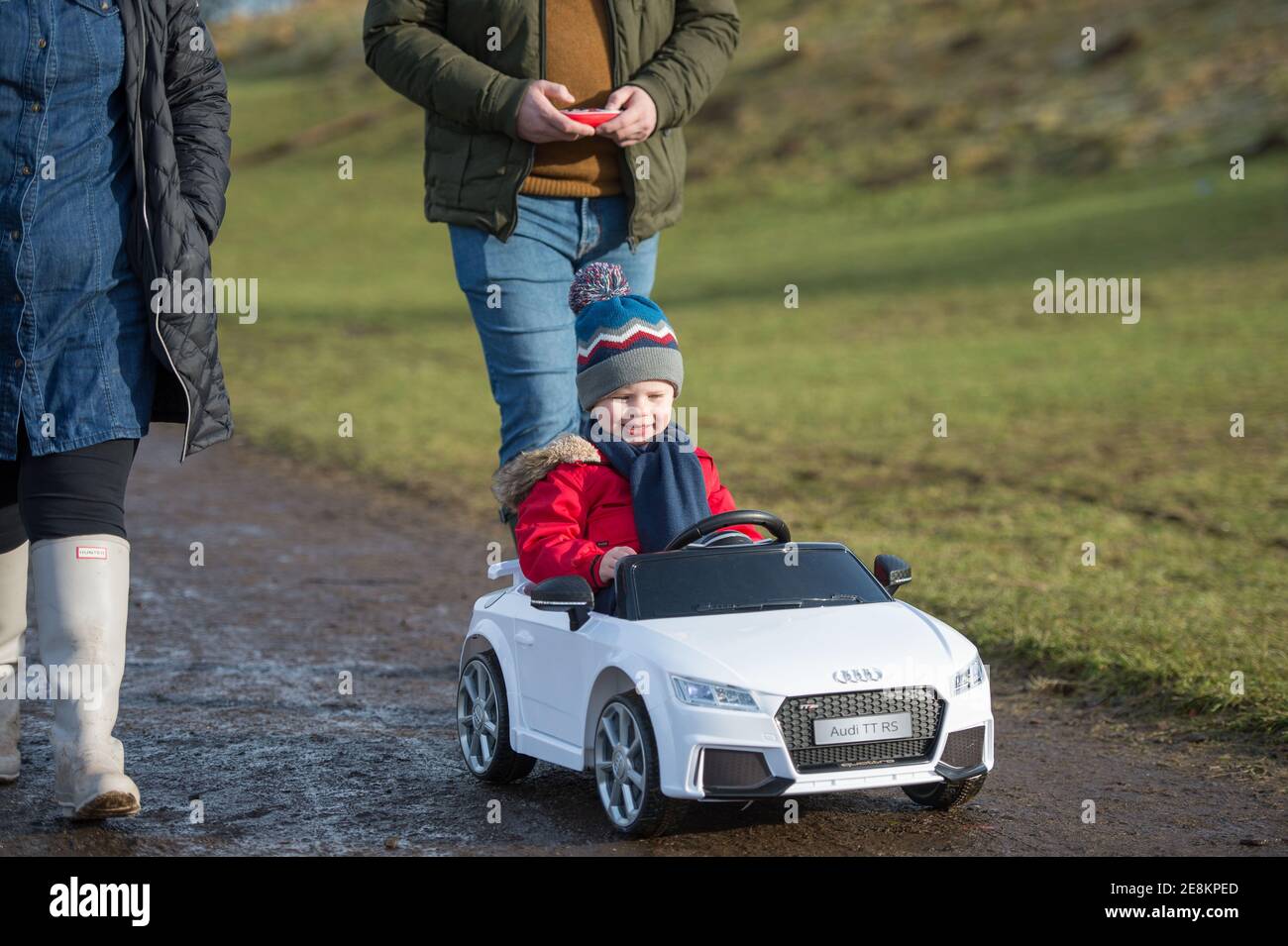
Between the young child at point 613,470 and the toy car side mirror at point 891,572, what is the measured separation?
0.39 meters

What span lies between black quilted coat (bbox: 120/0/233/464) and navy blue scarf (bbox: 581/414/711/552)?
106cm

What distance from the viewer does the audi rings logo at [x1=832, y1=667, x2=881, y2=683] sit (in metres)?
3.93

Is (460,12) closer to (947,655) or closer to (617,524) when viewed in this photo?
(617,524)

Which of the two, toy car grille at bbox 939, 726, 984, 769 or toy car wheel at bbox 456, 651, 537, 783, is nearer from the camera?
toy car grille at bbox 939, 726, 984, 769

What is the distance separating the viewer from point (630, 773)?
13.4 feet

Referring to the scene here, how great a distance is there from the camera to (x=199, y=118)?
174 inches

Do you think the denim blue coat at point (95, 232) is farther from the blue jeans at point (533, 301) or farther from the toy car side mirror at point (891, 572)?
the toy car side mirror at point (891, 572)

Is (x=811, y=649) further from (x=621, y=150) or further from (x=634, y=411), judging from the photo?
→ (x=621, y=150)

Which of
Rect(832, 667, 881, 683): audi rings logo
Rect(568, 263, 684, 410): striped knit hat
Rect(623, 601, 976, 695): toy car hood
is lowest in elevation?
Rect(832, 667, 881, 683): audi rings logo

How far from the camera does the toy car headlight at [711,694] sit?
154 inches

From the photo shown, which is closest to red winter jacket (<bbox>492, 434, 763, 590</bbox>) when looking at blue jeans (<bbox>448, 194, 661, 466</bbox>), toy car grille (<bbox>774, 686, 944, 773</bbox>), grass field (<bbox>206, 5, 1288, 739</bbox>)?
blue jeans (<bbox>448, 194, 661, 466</bbox>)

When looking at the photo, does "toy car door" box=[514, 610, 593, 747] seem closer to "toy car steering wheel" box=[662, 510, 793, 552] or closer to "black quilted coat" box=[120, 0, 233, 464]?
"toy car steering wheel" box=[662, 510, 793, 552]

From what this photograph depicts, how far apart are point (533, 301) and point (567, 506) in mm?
841

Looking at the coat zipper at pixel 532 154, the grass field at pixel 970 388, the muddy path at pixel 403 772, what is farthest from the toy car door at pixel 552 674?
the grass field at pixel 970 388
